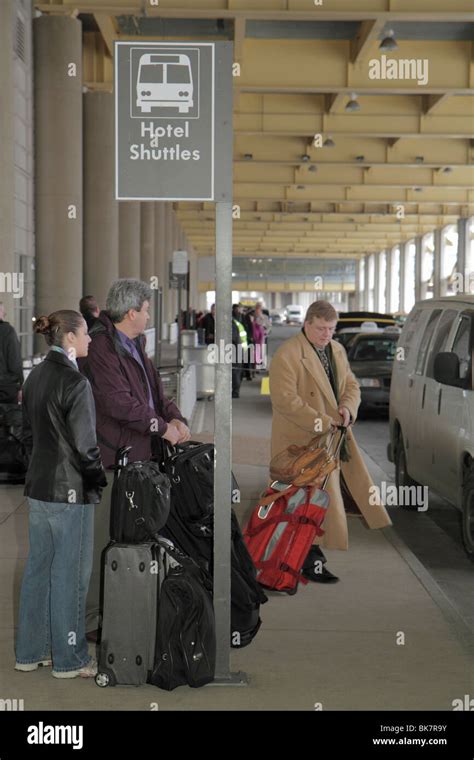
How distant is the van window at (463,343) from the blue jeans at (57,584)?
17.0 feet

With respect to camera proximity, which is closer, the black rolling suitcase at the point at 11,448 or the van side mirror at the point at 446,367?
the van side mirror at the point at 446,367

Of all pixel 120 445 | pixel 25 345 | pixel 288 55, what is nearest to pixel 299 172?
pixel 288 55

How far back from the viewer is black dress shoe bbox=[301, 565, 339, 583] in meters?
8.25

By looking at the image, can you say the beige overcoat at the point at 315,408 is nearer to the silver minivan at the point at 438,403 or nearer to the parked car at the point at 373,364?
the silver minivan at the point at 438,403

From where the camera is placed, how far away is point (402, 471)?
484 inches

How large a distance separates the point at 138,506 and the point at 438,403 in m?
5.27

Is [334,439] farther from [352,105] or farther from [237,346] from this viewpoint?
[352,105]

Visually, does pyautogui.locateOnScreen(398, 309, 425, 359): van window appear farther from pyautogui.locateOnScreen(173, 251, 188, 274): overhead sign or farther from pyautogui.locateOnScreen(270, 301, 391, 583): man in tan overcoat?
pyautogui.locateOnScreen(173, 251, 188, 274): overhead sign

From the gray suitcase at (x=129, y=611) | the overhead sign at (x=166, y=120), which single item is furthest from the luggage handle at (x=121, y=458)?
the overhead sign at (x=166, y=120)

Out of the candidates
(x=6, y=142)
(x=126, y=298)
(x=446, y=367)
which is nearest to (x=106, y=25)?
(x=6, y=142)

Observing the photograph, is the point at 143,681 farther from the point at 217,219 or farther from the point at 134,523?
the point at 217,219

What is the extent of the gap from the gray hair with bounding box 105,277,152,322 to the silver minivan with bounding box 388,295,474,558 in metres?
3.68

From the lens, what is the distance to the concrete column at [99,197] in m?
26.4

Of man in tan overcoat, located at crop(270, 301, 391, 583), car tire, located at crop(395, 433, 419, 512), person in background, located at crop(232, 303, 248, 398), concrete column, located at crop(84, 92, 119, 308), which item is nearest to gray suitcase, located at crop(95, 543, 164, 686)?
man in tan overcoat, located at crop(270, 301, 391, 583)
